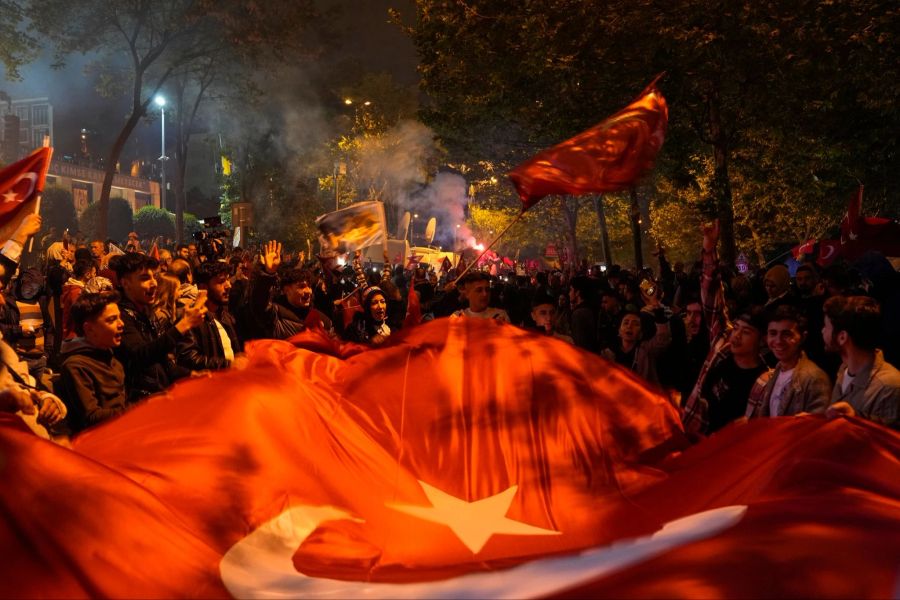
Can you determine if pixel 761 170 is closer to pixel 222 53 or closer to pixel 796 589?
pixel 222 53

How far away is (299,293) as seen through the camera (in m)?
8.73

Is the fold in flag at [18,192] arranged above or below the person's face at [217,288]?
above

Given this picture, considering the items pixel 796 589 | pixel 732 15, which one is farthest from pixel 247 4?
pixel 796 589

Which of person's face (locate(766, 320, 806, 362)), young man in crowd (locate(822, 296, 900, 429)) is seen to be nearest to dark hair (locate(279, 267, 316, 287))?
person's face (locate(766, 320, 806, 362))

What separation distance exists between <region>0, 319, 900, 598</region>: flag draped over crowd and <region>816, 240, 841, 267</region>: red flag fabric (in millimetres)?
8020

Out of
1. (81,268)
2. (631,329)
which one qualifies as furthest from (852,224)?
(81,268)

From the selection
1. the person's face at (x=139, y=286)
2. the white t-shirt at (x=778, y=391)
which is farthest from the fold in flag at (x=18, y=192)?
the white t-shirt at (x=778, y=391)

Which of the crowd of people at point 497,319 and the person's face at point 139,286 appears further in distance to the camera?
the person's face at point 139,286

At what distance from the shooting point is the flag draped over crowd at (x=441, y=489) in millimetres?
3557

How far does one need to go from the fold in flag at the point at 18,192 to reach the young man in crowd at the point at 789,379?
14.9 ft

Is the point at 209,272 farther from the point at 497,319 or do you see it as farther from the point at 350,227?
the point at 350,227

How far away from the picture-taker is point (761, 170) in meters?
32.2

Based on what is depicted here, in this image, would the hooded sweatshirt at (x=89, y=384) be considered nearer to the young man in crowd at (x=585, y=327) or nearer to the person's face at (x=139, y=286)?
the person's face at (x=139, y=286)

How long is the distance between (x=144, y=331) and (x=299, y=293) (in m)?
2.37
